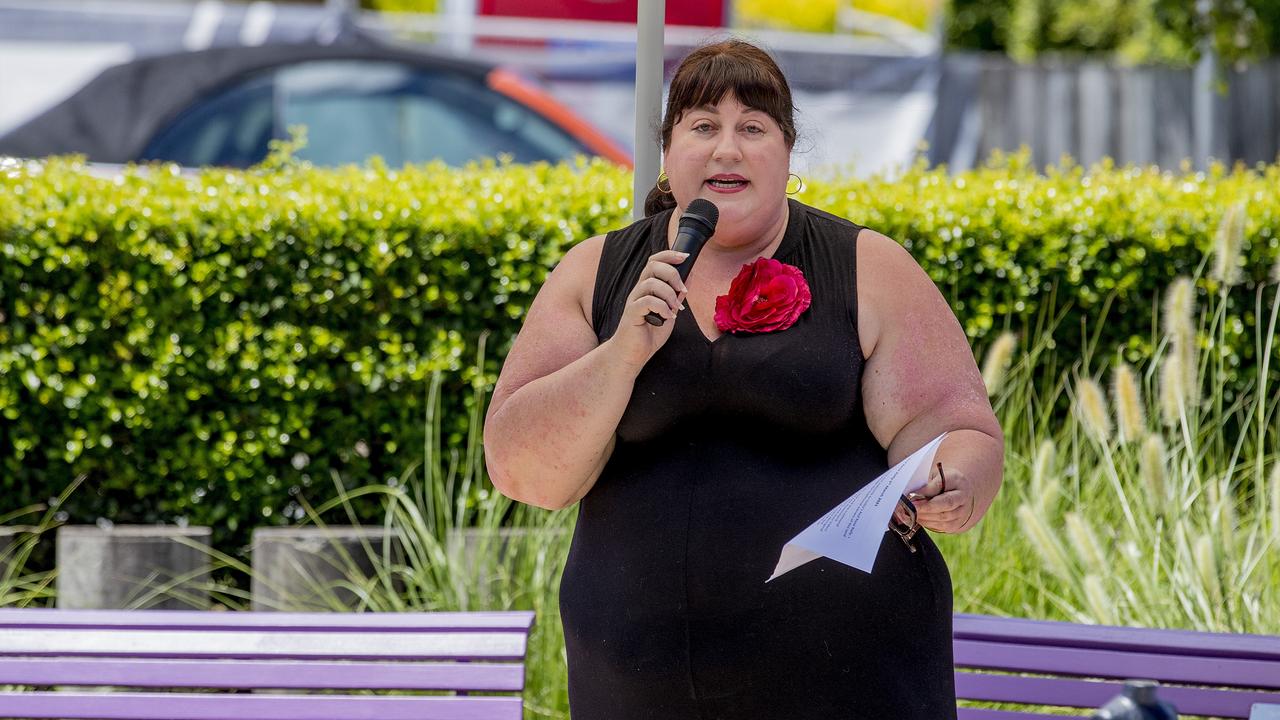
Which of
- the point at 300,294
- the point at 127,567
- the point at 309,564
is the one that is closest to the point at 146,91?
the point at 300,294

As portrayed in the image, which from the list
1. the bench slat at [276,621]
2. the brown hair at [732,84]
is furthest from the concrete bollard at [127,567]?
the brown hair at [732,84]

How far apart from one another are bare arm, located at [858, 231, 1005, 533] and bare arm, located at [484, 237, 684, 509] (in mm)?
370

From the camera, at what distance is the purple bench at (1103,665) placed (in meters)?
3.15

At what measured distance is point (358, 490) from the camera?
4891 mm

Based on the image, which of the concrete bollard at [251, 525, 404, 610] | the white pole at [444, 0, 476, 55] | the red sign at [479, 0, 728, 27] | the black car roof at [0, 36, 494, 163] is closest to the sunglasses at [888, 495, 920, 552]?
the concrete bollard at [251, 525, 404, 610]

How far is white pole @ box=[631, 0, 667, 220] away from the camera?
10.6 feet

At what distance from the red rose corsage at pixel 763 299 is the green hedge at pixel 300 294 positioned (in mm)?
2454

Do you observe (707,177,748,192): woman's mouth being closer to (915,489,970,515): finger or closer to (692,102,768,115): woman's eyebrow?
(692,102,768,115): woman's eyebrow

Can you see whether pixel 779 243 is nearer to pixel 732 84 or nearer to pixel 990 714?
pixel 732 84

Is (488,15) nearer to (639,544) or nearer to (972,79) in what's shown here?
(972,79)

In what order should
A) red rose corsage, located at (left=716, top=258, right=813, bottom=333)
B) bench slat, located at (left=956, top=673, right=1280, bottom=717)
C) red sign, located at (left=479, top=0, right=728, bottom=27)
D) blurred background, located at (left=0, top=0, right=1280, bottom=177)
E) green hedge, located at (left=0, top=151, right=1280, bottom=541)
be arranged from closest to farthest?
1. red rose corsage, located at (left=716, top=258, right=813, bottom=333)
2. bench slat, located at (left=956, top=673, right=1280, bottom=717)
3. green hedge, located at (left=0, top=151, right=1280, bottom=541)
4. blurred background, located at (left=0, top=0, right=1280, bottom=177)
5. red sign, located at (left=479, top=0, right=728, bottom=27)

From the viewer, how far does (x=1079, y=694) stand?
3.22 m

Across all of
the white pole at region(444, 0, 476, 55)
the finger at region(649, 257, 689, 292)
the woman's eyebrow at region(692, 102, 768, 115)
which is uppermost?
the white pole at region(444, 0, 476, 55)

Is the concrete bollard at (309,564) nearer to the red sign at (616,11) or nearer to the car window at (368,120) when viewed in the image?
the car window at (368,120)
